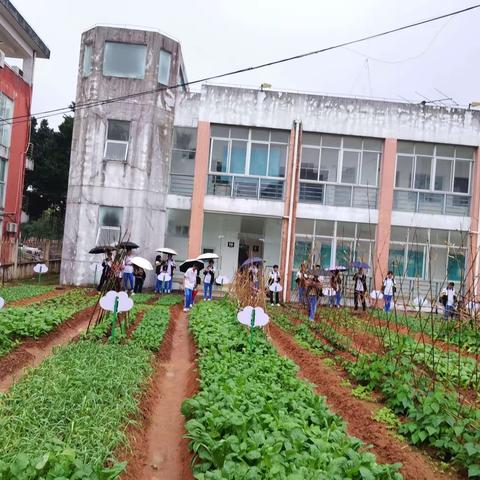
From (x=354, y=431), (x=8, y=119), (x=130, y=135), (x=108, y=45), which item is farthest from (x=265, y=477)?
(x=8, y=119)

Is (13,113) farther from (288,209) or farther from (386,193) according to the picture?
(386,193)

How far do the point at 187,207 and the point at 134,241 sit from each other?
2.76 m

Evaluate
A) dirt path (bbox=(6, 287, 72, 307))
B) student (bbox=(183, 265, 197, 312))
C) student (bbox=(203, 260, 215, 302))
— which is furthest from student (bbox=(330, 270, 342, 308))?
dirt path (bbox=(6, 287, 72, 307))

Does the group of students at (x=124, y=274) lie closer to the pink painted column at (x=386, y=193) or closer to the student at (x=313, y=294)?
the student at (x=313, y=294)

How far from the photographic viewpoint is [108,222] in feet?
74.7

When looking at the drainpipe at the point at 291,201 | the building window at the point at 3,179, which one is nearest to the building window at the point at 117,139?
the building window at the point at 3,179

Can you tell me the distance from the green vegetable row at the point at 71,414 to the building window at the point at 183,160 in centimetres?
1586

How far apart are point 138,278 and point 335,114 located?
11.0 metres

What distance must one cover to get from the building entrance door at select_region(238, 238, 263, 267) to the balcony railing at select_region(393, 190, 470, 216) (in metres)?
6.50

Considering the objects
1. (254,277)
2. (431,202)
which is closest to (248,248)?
(431,202)

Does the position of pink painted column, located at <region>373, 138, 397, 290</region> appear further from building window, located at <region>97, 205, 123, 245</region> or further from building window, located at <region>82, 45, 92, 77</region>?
building window, located at <region>82, 45, 92, 77</region>

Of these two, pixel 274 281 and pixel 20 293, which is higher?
pixel 274 281

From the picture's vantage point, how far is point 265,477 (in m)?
4.11

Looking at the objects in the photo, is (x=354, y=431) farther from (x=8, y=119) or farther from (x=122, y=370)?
(x=8, y=119)
